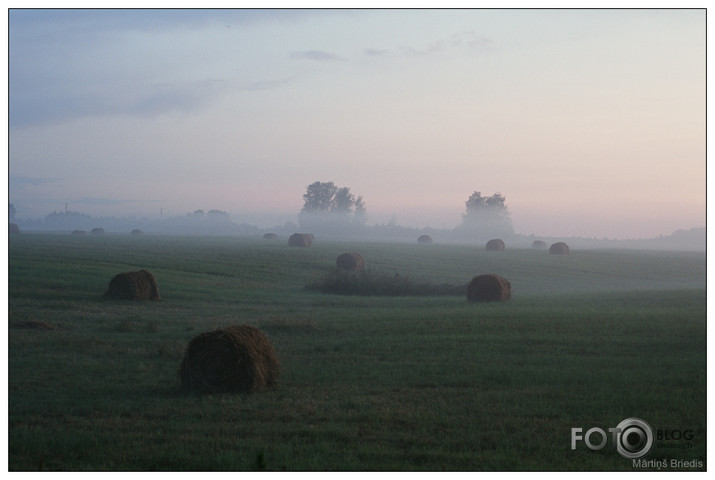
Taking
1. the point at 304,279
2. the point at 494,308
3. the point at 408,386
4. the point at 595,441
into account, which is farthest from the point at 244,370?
the point at 304,279

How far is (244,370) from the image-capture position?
13.0 m

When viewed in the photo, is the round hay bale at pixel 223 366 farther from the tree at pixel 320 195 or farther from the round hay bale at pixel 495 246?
the tree at pixel 320 195

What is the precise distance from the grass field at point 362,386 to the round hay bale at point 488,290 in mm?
2241

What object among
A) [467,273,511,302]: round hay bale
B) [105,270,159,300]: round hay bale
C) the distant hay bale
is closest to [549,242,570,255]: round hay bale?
the distant hay bale

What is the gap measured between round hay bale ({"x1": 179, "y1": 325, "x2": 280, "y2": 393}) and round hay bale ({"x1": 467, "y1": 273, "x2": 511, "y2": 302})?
19425 millimetres

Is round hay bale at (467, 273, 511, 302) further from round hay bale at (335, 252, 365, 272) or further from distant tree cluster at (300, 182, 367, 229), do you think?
distant tree cluster at (300, 182, 367, 229)

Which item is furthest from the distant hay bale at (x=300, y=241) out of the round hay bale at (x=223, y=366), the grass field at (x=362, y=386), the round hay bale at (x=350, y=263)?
the round hay bale at (x=223, y=366)

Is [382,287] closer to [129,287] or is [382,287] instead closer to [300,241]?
[129,287]

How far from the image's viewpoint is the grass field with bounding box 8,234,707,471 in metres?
9.43

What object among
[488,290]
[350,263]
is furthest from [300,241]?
[488,290]

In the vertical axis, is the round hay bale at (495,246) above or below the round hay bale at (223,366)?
above

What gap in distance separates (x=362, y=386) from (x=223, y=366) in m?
2.73

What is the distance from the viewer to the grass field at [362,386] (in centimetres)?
943

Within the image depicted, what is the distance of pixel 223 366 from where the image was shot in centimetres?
1303
